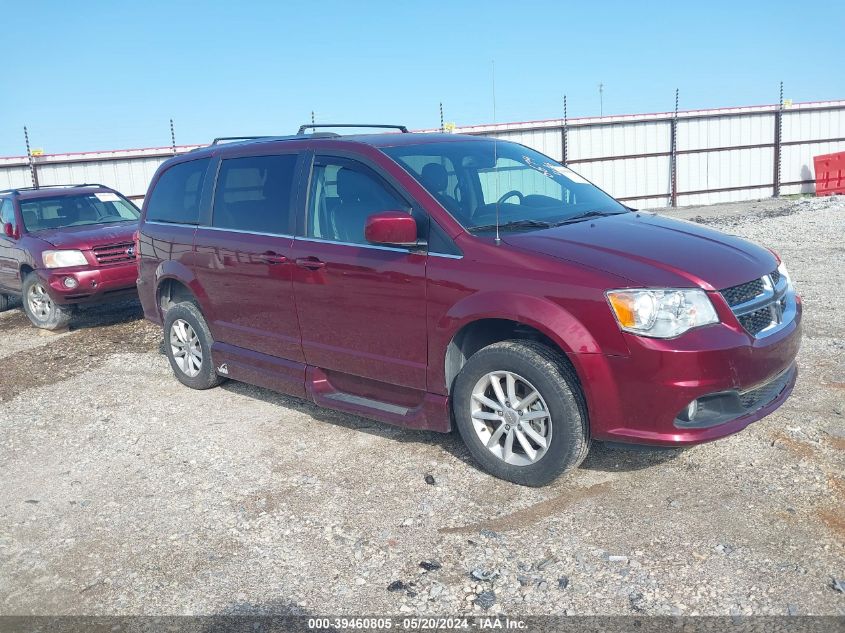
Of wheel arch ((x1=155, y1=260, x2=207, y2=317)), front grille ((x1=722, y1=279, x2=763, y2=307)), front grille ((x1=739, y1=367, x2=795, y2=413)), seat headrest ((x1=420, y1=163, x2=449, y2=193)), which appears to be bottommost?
front grille ((x1=739, y1=367, x2=795, y2=413))

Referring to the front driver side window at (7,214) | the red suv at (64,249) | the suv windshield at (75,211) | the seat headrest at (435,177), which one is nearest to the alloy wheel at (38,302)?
the red suv at (64,249)

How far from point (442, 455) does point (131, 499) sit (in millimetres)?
1837

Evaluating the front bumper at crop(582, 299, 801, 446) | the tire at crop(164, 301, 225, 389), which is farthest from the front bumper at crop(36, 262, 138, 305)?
the front bumper at crop(582, 299, 801, 446)

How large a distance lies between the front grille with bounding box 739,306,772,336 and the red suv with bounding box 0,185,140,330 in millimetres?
7115

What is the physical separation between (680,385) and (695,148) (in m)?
20.8

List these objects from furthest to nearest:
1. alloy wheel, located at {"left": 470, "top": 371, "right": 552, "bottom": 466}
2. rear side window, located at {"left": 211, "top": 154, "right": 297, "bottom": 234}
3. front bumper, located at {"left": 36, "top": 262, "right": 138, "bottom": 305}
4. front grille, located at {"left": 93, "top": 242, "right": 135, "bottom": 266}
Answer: front grille, located at {"left": 93, "top": 242, "right": 135, "bottom": 266}
front bumper, located at {"left": 36, "top": 262, "right": 138, "bottom": 305}
rear side window, located at {"left": 211, "top": 154, "right": 297, "bottom": 234}
alloy wheel, located at {"left": 470, "top": 371, "right": 552, "bottom": 466}

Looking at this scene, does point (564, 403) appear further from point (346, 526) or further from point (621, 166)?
point (621, 166)

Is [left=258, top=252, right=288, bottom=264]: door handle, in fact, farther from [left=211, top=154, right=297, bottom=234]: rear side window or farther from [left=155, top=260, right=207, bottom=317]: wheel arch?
[left=155, top=260, right=207, bottom=317]: wheel arch

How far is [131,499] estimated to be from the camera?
434 centimetres

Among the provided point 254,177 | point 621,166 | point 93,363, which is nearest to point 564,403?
point 254,177

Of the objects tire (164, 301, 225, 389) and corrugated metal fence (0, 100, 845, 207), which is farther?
corrugated metal fence (0, 100, 845, 207)

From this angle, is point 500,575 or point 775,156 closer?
point 500,575

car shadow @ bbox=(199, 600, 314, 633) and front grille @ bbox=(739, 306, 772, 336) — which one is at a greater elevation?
front grille @ bbox=(739, 306, 772, 336)

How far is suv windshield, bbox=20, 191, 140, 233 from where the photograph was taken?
9453 mm
